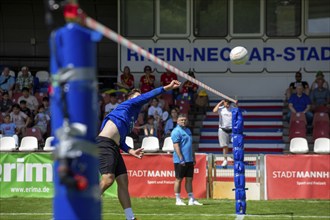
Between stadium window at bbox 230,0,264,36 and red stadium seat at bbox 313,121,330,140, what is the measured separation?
5025 millimetres

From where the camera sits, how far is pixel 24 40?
31.8 m

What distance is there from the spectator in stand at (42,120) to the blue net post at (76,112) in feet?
59.3

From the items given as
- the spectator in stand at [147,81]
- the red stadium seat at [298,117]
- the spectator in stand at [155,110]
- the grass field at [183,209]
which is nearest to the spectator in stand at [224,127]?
the spectator in stand at [155,110]

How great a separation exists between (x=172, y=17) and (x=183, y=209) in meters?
13.0

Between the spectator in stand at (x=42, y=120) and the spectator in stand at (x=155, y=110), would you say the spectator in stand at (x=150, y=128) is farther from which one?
the spectator in stand at (x=42, y=120)

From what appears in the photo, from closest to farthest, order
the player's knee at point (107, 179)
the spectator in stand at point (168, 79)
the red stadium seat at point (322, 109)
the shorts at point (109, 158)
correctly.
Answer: the player's knee at point (107, 179)
the shorts at point (109, 158)
the red stadium seat at point (322, 109)
the spectator in stand at point (168, 79)

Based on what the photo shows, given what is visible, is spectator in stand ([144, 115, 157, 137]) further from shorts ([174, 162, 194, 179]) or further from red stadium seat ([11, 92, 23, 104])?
shorts ([174, 162, 194, 179])

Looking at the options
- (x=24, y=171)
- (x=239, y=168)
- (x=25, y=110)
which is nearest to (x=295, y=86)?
(x=25, y=110)

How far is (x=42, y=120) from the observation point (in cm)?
2398

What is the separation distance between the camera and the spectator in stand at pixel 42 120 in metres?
23.8

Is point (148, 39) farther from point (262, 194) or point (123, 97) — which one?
point (262, 194)

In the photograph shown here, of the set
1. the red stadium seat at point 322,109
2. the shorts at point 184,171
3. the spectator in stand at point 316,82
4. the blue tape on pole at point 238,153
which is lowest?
the shorts at point 184,171

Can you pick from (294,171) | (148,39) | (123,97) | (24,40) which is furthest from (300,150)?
(24,40)

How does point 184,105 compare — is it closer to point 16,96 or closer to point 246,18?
point 246,18
